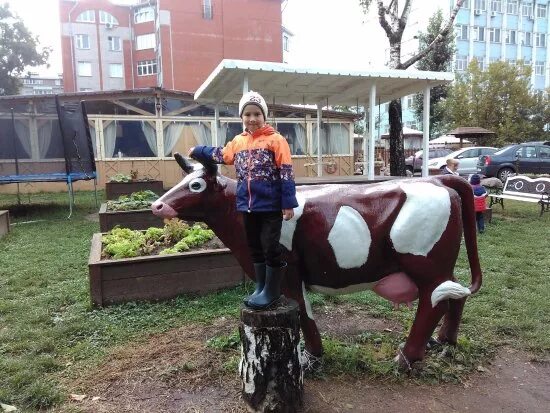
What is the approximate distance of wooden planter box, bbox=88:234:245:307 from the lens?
459 centimetres

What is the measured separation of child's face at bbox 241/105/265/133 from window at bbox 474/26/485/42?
167ft

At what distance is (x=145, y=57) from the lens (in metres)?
45.8

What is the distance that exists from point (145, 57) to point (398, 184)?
4755 cm

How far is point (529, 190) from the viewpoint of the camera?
1062 cm

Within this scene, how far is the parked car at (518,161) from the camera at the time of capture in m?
17.3

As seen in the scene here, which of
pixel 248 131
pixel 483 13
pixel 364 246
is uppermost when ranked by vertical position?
pixel 483 13

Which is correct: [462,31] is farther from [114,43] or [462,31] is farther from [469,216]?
[469,216]

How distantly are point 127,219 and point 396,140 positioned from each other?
768 centimetres

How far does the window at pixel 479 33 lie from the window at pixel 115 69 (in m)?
37.5

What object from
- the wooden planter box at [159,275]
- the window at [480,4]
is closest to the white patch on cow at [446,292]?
the wooden planter box at [159,275]

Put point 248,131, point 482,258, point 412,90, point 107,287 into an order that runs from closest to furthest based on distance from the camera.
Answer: point 248,131 < point 107,287 < point 482,258 < point 412,90

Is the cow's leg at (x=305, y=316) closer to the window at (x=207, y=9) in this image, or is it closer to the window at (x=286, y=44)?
the window at (x=207, y=9)

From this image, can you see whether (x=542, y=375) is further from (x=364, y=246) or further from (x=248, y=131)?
(x=248, y=131)

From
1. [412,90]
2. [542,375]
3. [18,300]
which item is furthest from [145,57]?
[542,375]
